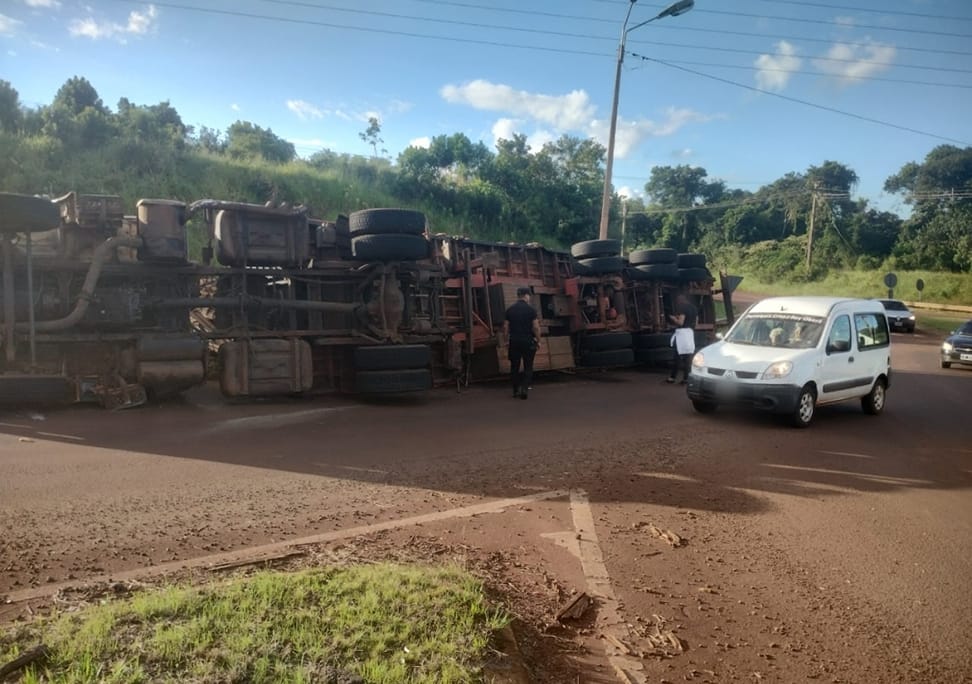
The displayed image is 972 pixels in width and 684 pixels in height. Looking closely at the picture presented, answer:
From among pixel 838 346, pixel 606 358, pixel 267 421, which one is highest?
pixel 838 346

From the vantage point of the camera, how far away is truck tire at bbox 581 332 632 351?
1479 centimetres

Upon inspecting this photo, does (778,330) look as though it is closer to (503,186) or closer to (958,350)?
(958,350)

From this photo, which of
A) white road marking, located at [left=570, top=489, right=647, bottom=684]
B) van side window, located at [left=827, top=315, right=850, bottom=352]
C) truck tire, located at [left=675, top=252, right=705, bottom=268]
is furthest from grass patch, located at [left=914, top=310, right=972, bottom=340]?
white road marking, located at [left=570, top=489, right=647, bottom=684]

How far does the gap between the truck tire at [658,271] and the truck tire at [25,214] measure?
1202 centimetres

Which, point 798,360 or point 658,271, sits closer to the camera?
point 798,360

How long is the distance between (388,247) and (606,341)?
5.98m

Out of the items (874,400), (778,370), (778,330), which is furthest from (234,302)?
(874,400)

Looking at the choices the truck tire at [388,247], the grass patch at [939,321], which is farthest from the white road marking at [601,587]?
the grass patch at [939,321]

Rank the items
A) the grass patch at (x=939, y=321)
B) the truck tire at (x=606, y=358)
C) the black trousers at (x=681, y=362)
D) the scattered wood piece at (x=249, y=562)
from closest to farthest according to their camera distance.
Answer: the scattered wood piece at (x=249, y=562)
the black trousers at (x=681, y=362)
the truck tire at (x=606, y=358)
the grass patch at (x=939, y=321)

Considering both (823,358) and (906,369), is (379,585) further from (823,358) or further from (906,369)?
(906,369)

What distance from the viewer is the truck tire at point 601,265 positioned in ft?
50.2

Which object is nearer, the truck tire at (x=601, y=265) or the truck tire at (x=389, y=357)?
the truck tire at (x=389, y=357)

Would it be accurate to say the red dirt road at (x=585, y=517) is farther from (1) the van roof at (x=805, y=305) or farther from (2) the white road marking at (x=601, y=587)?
(1) the van roof at (x=805, y=305)

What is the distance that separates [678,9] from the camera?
20.2m
